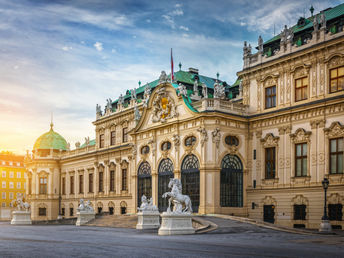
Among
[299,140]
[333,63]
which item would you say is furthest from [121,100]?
[333,63]

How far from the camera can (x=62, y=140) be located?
261ft

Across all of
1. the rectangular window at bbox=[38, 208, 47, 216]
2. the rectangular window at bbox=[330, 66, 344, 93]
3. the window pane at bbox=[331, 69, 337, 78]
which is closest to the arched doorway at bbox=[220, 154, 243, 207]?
the rectangular window at bbox=[330, 66, 344, 93]

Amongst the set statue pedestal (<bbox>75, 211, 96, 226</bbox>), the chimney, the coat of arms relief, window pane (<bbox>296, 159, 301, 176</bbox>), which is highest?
the chimney

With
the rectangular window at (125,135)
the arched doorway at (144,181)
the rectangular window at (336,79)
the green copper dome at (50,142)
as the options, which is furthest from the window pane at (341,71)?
the green copper dome at (50,142)

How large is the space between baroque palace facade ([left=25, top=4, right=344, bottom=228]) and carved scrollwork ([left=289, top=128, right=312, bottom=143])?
3.4 inches

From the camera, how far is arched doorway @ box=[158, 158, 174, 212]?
146ft

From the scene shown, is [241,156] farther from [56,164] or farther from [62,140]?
[62,140]

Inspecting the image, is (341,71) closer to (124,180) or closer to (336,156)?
(336,156)

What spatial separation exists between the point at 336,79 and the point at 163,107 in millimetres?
16696

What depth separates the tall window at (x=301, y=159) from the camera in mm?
37156

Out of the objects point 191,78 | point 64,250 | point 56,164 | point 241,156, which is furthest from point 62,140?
point 64,250

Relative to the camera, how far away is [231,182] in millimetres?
40969

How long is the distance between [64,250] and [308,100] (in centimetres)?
2511

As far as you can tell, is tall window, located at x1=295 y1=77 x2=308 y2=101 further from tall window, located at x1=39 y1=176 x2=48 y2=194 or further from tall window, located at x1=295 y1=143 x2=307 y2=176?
tall window, located at x1=39 y1=176 x2=48 y2=194
